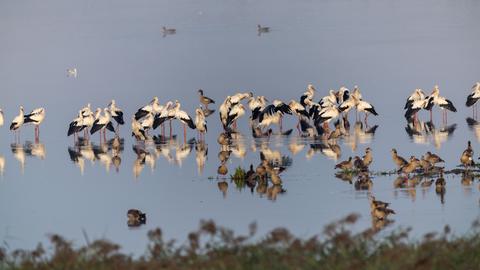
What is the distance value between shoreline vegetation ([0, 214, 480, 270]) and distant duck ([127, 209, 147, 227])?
211 inches

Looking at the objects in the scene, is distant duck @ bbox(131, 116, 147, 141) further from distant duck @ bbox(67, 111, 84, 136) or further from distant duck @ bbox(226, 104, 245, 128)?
distant duck @ bbox(226, 104, 245, 128)

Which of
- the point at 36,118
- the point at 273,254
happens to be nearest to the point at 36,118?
the point at 36,118

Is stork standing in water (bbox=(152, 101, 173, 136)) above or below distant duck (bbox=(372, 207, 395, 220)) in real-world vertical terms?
above

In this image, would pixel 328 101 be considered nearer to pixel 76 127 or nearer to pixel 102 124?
pixel 102 124

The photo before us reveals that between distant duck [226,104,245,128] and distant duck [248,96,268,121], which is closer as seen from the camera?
distant duck [226,104,245,128]

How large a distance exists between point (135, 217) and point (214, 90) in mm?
17297

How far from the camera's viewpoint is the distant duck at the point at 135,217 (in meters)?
15.6

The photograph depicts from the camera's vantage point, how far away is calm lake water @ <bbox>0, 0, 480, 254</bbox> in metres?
16.1

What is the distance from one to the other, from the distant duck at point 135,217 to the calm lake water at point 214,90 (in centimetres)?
11

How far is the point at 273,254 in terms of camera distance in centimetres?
978

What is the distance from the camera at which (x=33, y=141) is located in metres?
25.5

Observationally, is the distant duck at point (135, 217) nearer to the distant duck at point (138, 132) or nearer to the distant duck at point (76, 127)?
the distant duck at point (138, 132)

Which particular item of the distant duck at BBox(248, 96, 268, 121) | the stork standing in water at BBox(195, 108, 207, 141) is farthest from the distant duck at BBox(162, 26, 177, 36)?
the stork standing in water at BBox(195, 108, 207, 141)

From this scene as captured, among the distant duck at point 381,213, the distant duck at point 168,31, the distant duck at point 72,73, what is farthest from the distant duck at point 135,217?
the distant duck at point 168,31
